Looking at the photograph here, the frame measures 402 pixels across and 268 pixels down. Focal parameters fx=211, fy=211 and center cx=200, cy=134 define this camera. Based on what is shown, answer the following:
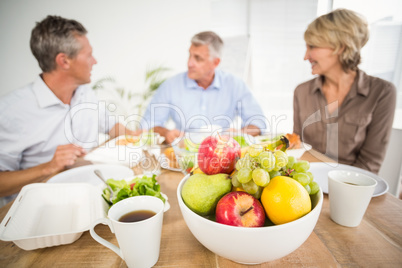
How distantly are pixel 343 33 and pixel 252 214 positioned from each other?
1469 mm

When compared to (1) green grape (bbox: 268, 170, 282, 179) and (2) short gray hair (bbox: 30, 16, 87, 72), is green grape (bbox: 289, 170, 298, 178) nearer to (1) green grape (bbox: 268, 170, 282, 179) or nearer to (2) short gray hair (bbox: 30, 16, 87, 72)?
(1) green grape (bbox: 268, 170, 282, 179)

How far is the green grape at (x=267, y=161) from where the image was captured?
1.41ft

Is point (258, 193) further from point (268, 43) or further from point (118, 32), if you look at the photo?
point (118, 32)

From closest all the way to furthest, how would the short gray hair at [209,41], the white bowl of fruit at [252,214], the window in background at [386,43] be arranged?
the white bowl of fruit at [252,214], the window in background at [386,43], the short gray hair at [209,41]

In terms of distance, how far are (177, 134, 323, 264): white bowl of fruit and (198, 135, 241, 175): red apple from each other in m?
0.03

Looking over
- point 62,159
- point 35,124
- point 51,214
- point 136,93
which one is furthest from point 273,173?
point 136,93

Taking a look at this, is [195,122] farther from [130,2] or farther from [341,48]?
[130,2]

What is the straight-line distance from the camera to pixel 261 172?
0.40 metres

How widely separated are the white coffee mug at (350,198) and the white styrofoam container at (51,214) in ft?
2.08

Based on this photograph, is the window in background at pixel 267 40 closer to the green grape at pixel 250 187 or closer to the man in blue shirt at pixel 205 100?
the man in blue shirt at pixel 205 100

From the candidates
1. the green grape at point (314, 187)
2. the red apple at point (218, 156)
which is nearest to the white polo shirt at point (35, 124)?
the red apple at point (218, 156)

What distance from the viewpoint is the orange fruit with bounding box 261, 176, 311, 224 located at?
0.39m

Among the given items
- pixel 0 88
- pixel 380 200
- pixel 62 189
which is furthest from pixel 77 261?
pixel 0 88

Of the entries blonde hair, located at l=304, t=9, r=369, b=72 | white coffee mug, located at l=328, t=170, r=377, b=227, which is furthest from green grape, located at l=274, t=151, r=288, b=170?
blonde hair, located at l=304, t=9, r=369, b=72
